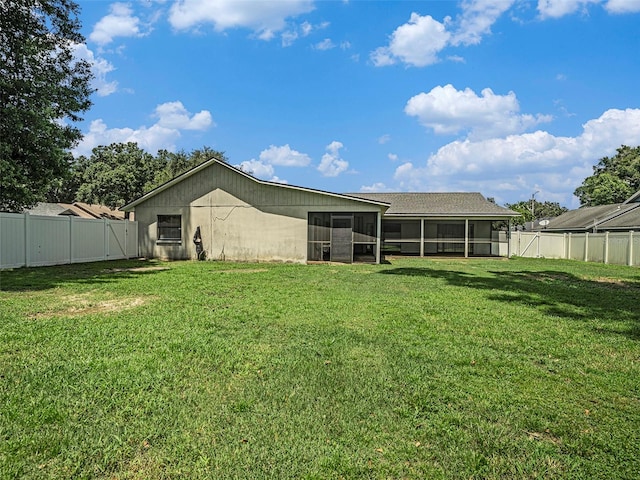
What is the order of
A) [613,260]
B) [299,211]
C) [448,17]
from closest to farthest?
[448,17] → [299,211] → [613,260]

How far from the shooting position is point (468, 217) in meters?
22.0

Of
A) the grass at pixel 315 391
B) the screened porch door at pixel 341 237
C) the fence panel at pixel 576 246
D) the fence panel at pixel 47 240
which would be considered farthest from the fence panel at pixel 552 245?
the fence panel at pixel 47 240

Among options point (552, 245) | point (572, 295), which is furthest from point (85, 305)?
point (552, 245)

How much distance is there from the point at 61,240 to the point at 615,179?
164 feet

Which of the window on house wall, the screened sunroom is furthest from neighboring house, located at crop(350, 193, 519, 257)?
the window on house wall

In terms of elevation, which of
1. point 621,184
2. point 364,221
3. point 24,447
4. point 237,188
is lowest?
point 24,447

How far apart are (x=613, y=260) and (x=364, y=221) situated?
11680 mm

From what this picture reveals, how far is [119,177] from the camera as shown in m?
41.4

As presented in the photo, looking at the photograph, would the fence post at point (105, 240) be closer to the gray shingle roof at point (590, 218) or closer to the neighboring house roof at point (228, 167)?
the neighboring house roof at point (228, 167)

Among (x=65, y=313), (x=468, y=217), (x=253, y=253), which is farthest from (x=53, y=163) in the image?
(x=468, y=217)

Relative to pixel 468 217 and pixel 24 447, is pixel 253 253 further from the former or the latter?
pixel 24 447

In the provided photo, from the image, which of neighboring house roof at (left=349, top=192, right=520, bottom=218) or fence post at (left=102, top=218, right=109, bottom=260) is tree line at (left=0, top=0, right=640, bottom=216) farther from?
neighboring house roof at (left=349, top=192, right=520, bottom=218)

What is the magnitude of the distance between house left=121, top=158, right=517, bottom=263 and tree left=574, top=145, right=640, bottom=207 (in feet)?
119

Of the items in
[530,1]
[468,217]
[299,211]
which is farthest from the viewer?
[468,217]
